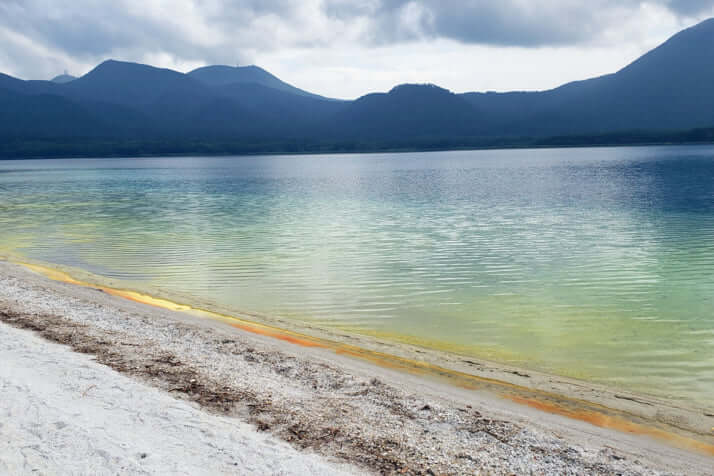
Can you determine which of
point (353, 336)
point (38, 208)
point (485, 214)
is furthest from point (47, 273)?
point (38, 208)

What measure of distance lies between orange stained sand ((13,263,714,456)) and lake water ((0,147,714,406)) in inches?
64.2

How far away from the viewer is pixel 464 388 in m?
10.5

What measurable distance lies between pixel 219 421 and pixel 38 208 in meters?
48.8

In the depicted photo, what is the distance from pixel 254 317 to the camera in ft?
52.2

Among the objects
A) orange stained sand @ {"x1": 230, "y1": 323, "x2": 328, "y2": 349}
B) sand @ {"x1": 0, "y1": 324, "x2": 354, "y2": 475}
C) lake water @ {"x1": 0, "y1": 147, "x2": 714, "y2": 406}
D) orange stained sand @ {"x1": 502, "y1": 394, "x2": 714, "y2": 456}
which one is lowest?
lake water @ {"x1": 0, "y1": 147, "x2": 714, "y2": 406}

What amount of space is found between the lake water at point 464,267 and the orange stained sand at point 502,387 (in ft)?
5.35

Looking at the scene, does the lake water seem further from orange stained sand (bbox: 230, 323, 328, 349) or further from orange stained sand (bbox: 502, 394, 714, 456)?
orange stained sand (bbox: 502, 394, 714, 456)

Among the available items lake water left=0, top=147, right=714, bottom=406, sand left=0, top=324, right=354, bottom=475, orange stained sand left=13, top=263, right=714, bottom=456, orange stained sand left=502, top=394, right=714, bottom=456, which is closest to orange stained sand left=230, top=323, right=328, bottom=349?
orange stained sand left=13, top=263, right=714, bottom=456

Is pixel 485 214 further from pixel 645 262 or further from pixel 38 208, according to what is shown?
pixel 38 208

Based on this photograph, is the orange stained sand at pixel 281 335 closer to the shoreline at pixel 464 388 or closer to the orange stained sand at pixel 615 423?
the shoreline at pixel 464 388

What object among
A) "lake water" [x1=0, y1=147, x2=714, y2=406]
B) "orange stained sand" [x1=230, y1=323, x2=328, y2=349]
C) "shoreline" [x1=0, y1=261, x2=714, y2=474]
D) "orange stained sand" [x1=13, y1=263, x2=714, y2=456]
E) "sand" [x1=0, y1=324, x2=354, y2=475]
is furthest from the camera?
"lake water" [x1=0, y1=147, x2=714, y2=406]

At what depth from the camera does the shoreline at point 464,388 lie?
27.2 ft

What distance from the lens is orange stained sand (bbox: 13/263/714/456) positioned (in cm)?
873

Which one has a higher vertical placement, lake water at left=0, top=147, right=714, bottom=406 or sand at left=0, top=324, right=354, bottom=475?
sand at left=0, top=324, right=354, bottom=475
